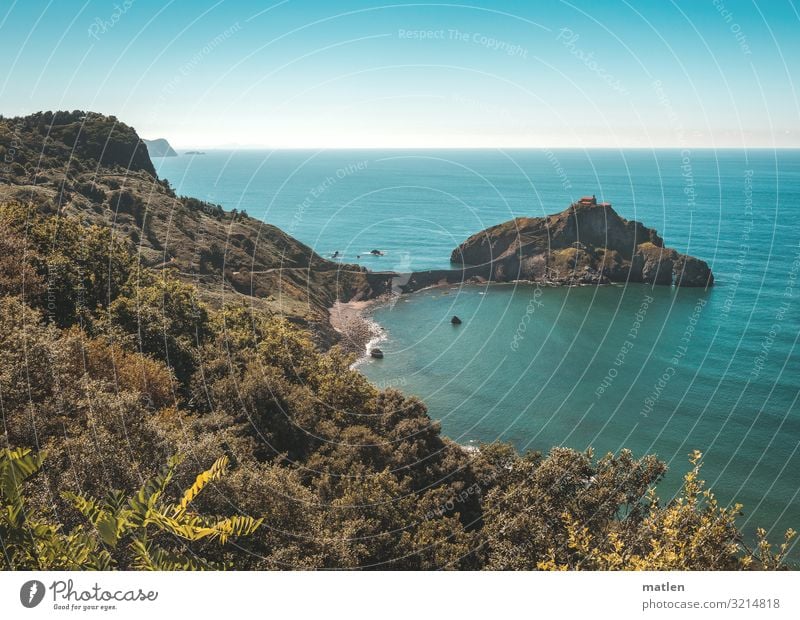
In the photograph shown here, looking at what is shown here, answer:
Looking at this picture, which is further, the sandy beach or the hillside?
the sandy beach

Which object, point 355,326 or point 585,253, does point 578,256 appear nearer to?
point 585,253

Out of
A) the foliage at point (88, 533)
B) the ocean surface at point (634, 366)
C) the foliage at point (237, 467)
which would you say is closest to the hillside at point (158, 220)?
the ocean surface at point (634, 366)

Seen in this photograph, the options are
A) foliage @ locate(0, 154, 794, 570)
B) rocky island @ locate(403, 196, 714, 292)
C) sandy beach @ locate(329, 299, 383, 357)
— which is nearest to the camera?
foliage @ locate(0, 154, 794, 570)

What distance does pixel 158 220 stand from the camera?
310 ft

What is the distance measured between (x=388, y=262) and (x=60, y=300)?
4184 inches

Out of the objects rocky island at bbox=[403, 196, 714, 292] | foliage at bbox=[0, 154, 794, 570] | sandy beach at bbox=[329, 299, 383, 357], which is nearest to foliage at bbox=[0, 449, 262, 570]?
foliage at bbox=[0, 154, 794, 570]

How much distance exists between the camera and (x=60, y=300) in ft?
112

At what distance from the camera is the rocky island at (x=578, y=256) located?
12188 centimetres
